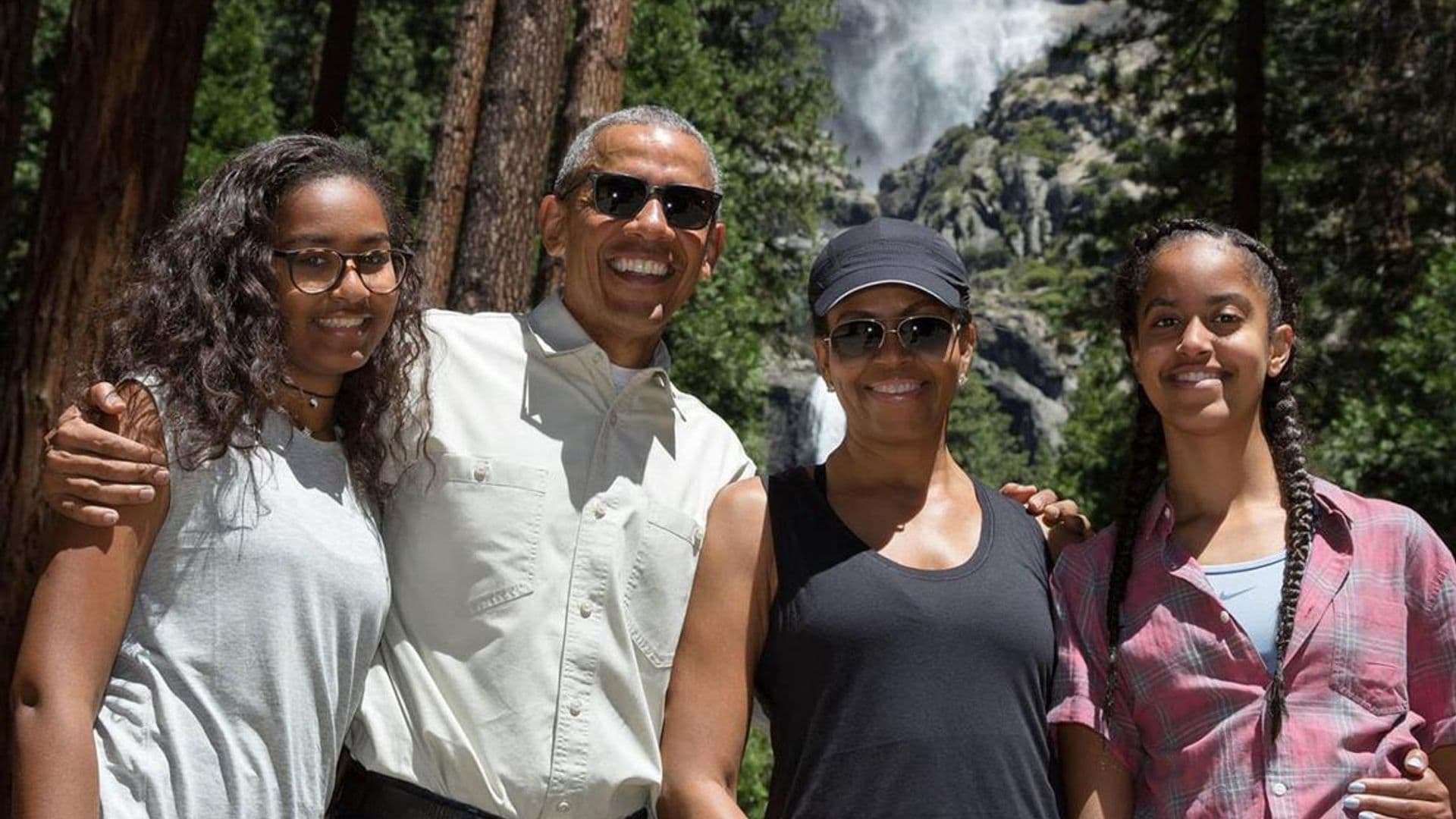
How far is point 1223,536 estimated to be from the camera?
2.77 m

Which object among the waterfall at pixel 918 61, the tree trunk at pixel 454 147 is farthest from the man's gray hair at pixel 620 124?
the waterfall at pixel 918 61

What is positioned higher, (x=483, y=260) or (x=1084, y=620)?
(x=483, y=260)

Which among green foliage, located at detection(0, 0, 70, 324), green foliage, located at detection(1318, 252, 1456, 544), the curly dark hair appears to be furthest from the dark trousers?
green foliage, located at detection(0, 0, 70, 324)

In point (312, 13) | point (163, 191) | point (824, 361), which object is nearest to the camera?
point (824, 361)

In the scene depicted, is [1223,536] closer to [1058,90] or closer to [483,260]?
[483,260]

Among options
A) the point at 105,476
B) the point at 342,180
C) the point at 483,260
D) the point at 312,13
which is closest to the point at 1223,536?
the point at 342,180

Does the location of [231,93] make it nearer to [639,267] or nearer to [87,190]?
[87,190]

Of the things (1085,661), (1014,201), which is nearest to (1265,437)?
(1085,661)

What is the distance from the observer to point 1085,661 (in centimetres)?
268

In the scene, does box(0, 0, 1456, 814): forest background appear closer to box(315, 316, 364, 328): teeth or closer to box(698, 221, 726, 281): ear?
box(315, 316, 364, 328): teeth

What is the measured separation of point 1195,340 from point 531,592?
1.30m

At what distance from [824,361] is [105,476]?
1.30 metres

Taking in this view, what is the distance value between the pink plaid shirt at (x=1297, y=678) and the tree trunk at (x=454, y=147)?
7170mm

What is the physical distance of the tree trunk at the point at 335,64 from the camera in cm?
1262
